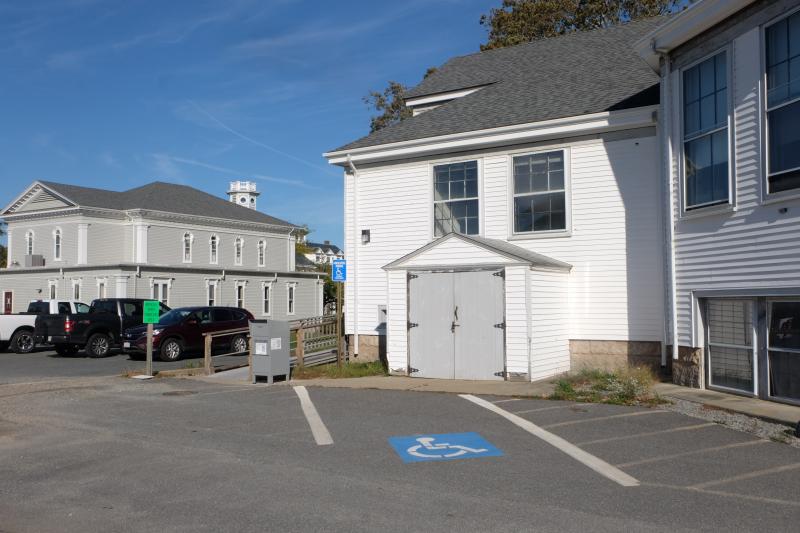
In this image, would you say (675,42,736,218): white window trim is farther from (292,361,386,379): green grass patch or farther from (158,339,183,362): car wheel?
(158,339,183,362): car wheel

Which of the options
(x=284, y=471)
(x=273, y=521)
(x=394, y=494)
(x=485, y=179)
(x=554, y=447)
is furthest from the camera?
(x=485, y=179)

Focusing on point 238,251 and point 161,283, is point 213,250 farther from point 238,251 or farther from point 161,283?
point 161,283

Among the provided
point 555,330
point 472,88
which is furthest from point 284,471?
point 472,88

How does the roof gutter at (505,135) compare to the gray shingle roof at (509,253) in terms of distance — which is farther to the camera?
the roof gutter at (505,135)

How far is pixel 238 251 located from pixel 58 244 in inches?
405

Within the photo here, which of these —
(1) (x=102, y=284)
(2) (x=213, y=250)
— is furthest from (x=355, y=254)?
(2) (x=213, y=250)

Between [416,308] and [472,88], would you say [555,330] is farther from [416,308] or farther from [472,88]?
[472,88]

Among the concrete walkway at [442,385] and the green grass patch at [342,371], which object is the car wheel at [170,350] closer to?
the green grass patch at [342,371]

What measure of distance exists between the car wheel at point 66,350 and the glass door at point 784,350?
2158 cm

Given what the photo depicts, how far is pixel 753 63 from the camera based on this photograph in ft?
36.8

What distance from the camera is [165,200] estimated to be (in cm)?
4475

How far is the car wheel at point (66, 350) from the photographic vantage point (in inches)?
999

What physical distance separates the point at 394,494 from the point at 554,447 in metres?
2.53

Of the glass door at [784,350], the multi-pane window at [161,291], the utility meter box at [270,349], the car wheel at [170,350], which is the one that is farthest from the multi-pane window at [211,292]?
the glass door at [784,350]
